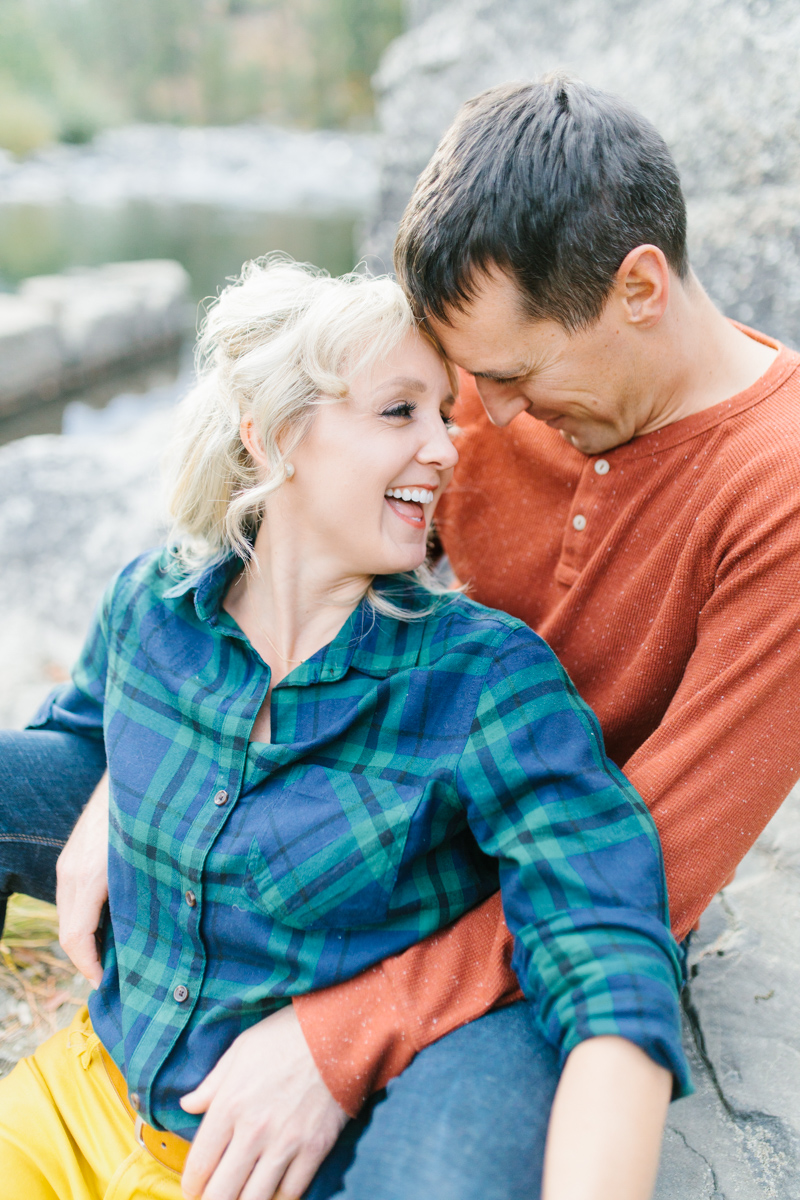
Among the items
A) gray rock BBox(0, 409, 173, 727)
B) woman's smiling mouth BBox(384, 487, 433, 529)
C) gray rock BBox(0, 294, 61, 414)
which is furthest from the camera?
gray rock BBox(0, 294, 61, 414)

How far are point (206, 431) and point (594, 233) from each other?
72 centimetres

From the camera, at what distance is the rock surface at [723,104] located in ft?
8.27

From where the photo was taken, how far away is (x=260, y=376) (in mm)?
1372

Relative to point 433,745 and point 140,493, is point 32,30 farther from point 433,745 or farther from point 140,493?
point 433,745

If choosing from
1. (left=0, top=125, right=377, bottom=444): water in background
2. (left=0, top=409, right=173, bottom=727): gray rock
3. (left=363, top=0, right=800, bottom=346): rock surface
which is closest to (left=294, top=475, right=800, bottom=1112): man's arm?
(left=363, top=0, right=800, bottom=346): rock surface

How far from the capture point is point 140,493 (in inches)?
129

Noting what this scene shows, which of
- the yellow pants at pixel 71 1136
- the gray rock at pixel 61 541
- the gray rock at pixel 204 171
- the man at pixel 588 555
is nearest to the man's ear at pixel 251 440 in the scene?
the man at pixel 588 555

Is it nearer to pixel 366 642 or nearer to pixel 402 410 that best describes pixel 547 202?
pixel 402 410

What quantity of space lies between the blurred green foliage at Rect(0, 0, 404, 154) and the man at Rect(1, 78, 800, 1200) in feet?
102

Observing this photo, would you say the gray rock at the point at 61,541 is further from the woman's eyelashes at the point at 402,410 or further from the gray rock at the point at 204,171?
the gray rock at the point at 204,171

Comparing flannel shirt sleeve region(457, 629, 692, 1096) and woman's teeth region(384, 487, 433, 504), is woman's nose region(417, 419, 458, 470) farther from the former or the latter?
flannel shirt sleeve region(457, 629, 692, 1096)

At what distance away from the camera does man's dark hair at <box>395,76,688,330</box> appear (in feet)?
4.14

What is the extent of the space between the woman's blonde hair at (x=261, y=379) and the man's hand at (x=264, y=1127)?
2.13 feet

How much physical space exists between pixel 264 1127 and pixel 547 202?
4.31 ft
